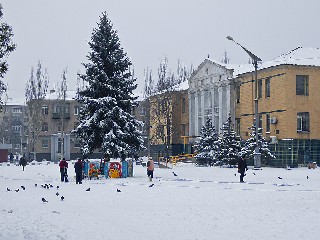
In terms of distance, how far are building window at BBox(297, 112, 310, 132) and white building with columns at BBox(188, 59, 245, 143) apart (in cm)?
906

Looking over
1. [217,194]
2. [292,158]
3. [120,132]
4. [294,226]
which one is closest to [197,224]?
[294,226]

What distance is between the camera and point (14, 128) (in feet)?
415

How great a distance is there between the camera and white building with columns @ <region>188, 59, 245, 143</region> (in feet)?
197

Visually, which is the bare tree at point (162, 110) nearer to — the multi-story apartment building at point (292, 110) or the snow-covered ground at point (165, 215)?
the multi-story apartment building at point (292, 110)

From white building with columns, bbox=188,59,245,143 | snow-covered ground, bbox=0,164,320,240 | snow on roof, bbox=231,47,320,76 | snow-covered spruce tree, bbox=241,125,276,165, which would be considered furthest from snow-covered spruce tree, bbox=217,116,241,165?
snow-covered ground, bbox=0,164,320,240

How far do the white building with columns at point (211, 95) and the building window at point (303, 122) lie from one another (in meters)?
9.06

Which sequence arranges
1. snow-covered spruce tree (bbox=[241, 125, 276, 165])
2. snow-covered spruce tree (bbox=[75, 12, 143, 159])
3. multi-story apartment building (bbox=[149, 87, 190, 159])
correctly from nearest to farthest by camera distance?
snow-covered spruce tree (bbox=[75, 12, 143, 159]) < snow-covered spruce tree (bbox=[241, 125, 276, 165]) < multi-story apartment building (bbox=[149, 87, 190, 159])

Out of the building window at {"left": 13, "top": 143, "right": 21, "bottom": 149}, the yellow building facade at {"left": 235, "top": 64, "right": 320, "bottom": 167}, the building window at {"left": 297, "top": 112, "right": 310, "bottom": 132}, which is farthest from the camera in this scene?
the building window at {"left": 13, "top": 143, "right": 21, "bottom": 149}

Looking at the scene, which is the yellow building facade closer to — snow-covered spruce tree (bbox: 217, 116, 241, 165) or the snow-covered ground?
snow-covered spruce tree (bbox: 217, 116, 241, 165)

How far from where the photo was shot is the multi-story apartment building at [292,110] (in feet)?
167

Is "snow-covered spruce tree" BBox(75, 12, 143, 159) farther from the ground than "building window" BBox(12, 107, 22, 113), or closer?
closer

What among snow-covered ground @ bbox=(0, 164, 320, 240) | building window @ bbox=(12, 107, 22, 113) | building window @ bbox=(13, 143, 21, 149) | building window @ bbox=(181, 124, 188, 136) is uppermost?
building window @ bbox=(12, 107, 22, 113)

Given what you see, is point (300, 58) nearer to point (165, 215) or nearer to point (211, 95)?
point (211, 95)

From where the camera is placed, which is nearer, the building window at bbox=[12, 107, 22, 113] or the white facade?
the white facade
